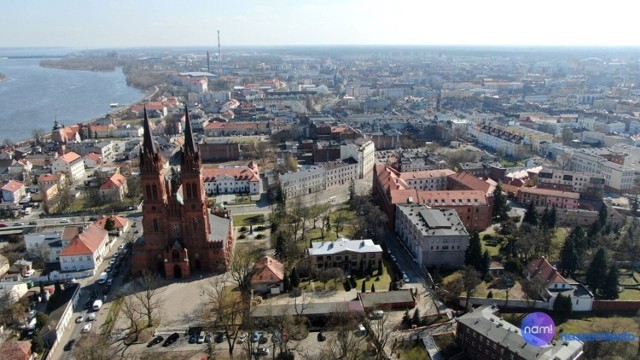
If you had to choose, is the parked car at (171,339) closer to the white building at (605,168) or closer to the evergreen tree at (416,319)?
the evergreen tree at (416,319)

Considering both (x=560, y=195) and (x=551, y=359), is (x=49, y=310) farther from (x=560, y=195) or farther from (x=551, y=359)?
(x=560, y=195)

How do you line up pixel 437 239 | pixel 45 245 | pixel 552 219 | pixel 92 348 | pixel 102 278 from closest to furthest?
pixel 92 348 → pixel 102 278 → pixel 437 239 → pixel 45 245 → pixel 552 219

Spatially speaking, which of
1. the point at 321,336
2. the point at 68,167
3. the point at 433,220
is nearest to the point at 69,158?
the point at 68,167

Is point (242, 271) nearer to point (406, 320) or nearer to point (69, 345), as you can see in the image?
point (69, 345)

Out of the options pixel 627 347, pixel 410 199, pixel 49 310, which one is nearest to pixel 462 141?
pixel 410 199

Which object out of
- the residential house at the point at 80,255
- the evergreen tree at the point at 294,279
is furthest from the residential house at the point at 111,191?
the evergreen tree at the point at 294,279
